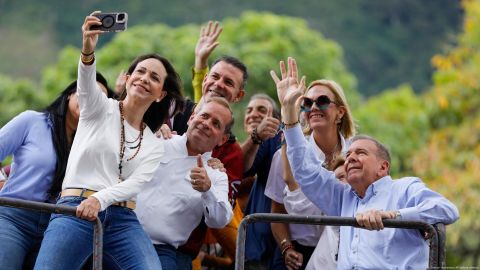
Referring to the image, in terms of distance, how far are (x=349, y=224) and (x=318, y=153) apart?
161cm

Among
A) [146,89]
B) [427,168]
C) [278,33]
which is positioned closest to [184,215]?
[146,89]

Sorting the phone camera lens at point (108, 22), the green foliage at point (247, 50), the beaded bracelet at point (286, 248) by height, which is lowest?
the beaded bracelet at point (286, 248)

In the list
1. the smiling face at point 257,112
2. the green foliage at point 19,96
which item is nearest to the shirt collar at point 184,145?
the smiling face at point 257,112

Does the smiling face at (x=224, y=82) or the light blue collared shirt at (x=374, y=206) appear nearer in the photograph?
the light blue collared shirt at (x=374, y=206)

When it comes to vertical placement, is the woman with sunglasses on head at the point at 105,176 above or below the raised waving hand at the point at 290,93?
below

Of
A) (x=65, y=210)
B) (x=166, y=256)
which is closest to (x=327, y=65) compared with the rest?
(x=166, y=256)

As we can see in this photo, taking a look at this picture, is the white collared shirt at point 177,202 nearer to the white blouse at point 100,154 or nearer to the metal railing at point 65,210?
the white blouse at point 100,154

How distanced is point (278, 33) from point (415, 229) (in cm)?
2985

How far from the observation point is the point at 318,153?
8.95m

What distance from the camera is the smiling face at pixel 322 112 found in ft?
29.2

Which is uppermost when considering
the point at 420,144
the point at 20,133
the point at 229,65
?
the point at 420,144

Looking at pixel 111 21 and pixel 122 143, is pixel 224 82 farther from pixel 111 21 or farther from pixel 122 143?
pixel 111 21

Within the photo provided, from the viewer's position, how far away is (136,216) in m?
7.90

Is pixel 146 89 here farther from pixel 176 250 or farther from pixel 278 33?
pixel 278 33
